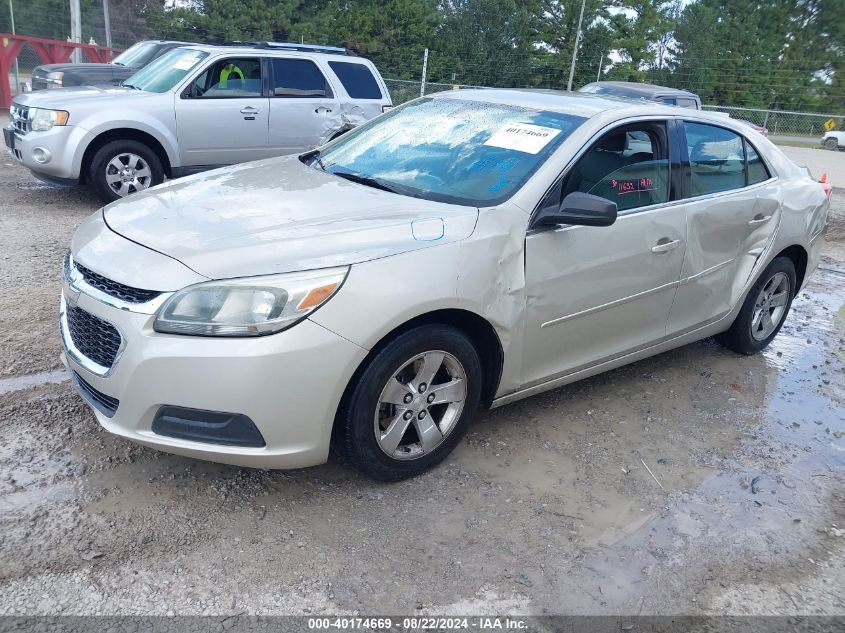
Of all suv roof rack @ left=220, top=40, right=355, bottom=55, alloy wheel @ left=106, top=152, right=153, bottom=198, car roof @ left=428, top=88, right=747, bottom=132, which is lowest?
alloy wheel @ left=106, top=152, right=153, bottom=198

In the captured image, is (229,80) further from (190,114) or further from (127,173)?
(127,173)

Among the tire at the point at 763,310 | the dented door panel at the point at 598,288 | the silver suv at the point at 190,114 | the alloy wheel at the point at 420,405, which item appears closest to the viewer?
Answer: the alloy wheel at the point at 420,405

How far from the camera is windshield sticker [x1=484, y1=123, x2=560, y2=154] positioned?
3.77 meters

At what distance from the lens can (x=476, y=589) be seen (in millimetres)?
2797

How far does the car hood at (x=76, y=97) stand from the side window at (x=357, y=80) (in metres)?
2.35

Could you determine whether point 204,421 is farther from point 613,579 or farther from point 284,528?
point 613,579

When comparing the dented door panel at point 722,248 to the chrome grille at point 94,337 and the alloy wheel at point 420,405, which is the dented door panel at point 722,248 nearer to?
the alloy wheel at point 420,405

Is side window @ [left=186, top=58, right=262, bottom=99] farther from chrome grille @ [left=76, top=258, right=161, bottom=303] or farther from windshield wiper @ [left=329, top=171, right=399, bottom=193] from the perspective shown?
chrome grille @ [left=76, top=258, right=161, bottom=303]

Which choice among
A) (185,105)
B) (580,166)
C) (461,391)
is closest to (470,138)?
(580,166)

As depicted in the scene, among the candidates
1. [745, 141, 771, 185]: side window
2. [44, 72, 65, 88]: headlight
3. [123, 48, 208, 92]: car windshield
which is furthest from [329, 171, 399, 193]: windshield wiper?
[44, 72, 65, 88]: headlight

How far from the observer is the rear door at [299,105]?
352 inches

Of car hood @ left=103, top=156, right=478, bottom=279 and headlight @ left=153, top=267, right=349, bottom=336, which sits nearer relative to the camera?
headlight @ left=153, top=267, right=349, bottom=336

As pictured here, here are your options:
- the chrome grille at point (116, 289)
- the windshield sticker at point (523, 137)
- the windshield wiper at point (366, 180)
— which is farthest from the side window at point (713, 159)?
A: the chrome grille at point (116, 289)

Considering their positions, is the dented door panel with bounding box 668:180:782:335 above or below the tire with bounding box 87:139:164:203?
above
